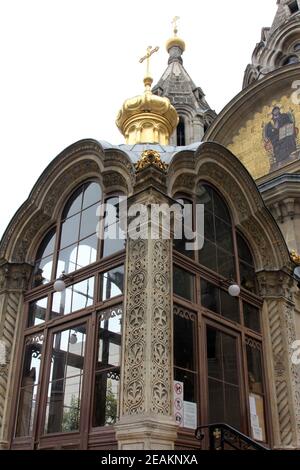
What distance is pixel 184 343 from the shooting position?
8109mm

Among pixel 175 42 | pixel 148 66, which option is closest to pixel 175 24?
pixel 175 42

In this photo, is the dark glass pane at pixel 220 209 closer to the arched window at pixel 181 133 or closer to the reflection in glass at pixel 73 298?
the reflection in glass at pixel 73 298

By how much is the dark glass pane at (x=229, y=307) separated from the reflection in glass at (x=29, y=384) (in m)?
3.11

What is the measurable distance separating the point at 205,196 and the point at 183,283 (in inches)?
81.7

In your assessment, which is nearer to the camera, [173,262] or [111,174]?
[173,262]

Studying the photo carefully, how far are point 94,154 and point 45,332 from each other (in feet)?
10.3

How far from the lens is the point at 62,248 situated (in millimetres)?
10016

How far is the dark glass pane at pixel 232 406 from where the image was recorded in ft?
28.0

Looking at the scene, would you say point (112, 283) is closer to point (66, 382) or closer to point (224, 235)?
point (66, 382)

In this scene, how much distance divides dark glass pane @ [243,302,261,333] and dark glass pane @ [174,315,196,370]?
187cm

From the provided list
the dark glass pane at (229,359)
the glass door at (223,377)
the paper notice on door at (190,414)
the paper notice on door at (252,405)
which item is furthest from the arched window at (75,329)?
the paper notice on door at (252,405)
